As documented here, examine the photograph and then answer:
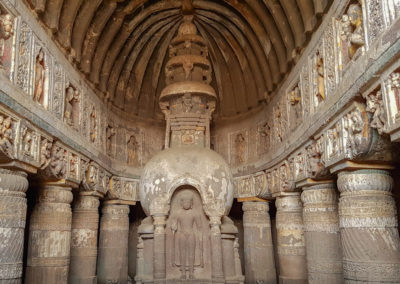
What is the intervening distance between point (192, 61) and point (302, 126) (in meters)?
4.83

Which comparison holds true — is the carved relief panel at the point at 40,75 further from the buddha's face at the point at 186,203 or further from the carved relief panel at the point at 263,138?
the carved relief panel at the point at 263,138

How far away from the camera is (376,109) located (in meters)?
5.46

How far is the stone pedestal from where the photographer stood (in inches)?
417

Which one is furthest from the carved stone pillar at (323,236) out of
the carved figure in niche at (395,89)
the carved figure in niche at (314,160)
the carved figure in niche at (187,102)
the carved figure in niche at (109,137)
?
the carved figure in niche at (109,137)

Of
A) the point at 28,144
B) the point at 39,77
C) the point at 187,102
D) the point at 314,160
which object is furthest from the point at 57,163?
the point at 314,160

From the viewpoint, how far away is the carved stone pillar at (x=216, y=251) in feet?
32.4

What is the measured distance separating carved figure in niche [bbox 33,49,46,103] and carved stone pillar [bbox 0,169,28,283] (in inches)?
73.9

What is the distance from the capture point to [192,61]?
41.5ft

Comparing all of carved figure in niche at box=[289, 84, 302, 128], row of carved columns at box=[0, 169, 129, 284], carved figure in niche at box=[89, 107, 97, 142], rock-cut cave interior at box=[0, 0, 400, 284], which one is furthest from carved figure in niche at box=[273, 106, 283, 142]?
row of carved columns at box=[0, 169, 129, 284]

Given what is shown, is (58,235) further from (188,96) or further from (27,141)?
(188,96)

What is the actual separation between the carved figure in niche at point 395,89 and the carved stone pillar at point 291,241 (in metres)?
5.89

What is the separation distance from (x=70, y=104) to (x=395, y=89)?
24.9 feet

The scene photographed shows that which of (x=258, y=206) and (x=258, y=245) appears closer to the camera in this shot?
(x=258, y=245)

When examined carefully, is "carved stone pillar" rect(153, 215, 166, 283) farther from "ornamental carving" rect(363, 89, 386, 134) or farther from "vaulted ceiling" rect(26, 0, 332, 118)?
"ornamental carving" rect(363, 89, 386, 134)
